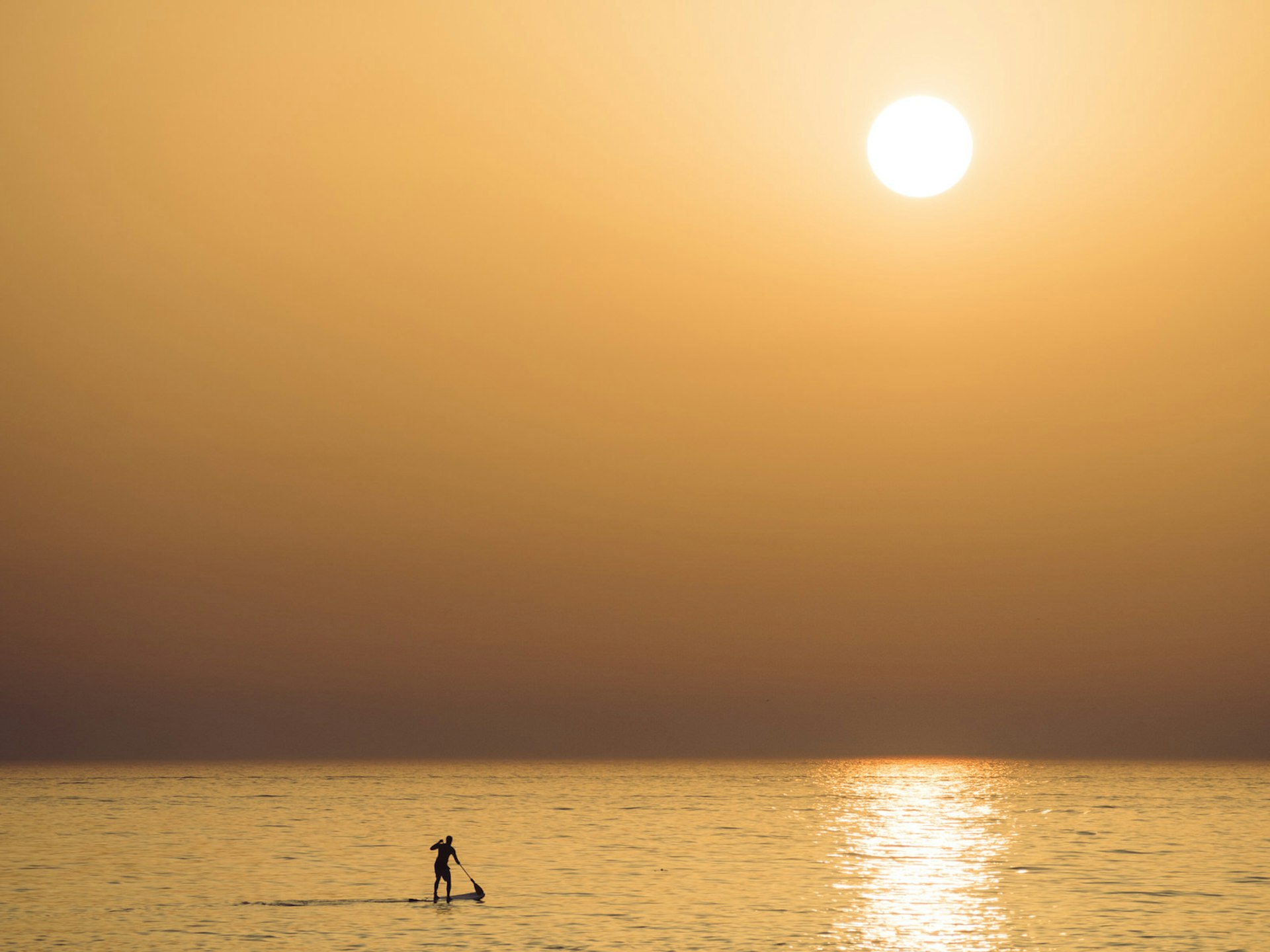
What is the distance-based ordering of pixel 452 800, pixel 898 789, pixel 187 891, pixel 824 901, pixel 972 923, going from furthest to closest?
pixel 898 789 → pixel 452 800 → pixel 187 891 → pixel 824 901 → pixel 972 923

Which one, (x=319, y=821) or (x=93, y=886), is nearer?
(x=93, y=886)

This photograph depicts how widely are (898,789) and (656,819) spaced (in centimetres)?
9606

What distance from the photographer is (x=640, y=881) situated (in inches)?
2218

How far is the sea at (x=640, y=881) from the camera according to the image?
1610 inches

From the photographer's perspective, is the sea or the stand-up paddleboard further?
the stand-up paddleboard

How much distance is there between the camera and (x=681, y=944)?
39000 mm

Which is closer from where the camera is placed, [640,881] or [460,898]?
[460,898]

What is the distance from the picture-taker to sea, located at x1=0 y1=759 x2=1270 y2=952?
40906 mm

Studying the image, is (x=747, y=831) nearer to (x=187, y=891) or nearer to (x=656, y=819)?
(x=656, y=819)

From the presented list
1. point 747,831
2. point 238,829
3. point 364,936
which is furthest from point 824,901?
point 238,829

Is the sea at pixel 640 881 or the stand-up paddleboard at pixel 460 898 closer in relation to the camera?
A: the sea at pixel 640 881

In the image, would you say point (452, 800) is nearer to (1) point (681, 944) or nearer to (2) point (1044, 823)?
(2) point (1044, 823)

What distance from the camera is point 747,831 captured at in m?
91.6

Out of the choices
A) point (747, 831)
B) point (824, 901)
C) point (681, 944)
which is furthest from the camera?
point (747, 831)
